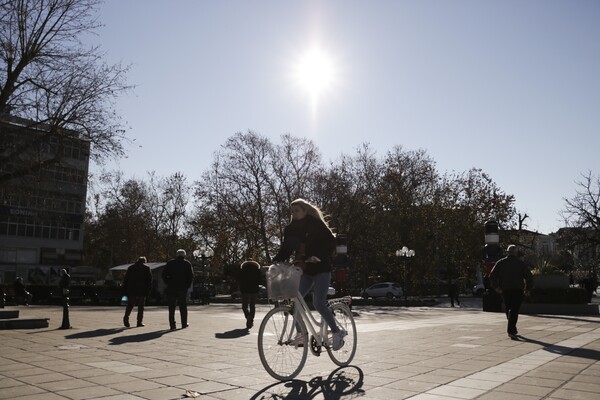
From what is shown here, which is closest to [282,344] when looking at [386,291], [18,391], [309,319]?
[309,319]

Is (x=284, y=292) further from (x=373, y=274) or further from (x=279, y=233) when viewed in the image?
(x=373, y=274)

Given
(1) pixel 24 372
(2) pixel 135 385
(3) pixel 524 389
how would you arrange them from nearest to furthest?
1. (3) pixel 524 389
2. (2) pixel 135 385
3. (1) pixel 24 372

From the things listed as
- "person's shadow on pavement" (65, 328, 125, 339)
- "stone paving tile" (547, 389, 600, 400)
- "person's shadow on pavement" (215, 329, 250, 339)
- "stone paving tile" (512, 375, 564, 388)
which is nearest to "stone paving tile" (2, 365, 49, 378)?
"person's shadow on pavement" (65, 328, 125, 339)

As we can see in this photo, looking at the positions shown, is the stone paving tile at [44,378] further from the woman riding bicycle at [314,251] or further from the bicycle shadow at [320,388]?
the woman riding bicycle at [314,251]

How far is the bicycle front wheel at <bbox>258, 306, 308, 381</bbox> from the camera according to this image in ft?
Answer: 17.6

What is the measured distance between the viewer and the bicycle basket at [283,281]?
17.7ft

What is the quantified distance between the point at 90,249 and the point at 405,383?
77.1 meters

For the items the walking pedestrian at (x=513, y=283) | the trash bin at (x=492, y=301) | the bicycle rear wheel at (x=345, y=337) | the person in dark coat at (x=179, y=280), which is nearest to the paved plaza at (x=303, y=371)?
the bicycle rear wheel at (x=345, y=337)

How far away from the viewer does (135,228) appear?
5941 cm

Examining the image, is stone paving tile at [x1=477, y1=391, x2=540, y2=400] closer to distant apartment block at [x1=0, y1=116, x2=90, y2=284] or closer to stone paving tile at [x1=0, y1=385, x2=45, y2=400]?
stone paving tile at [x1=0, y1=385, x2=45, y2=400]

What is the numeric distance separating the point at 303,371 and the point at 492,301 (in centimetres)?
1744

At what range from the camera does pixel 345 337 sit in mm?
6145

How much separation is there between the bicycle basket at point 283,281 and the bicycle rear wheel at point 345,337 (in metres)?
0.88

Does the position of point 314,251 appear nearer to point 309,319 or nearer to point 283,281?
point 283,281
